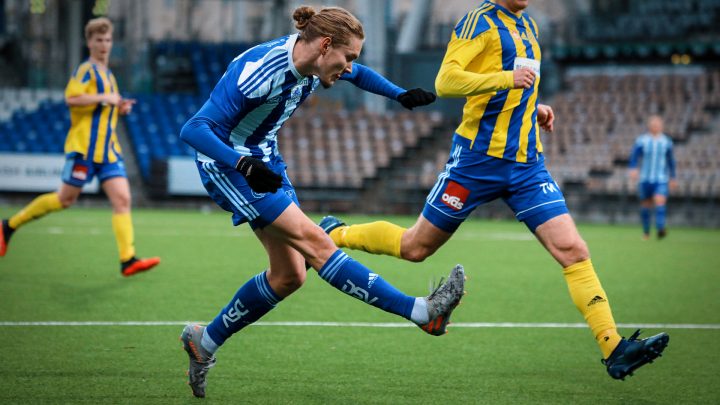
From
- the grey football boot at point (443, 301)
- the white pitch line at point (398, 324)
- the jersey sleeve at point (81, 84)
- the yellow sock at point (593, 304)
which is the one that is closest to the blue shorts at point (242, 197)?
the grey football boot at point (443, 301)

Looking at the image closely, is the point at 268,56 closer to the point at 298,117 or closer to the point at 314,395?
the point at 314,395

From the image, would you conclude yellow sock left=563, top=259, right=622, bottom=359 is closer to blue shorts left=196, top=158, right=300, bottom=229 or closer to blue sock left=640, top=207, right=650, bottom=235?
blue shorts left=196, top=158, right=300, bottom=229

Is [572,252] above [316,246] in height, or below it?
below

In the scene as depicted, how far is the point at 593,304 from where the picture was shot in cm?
529

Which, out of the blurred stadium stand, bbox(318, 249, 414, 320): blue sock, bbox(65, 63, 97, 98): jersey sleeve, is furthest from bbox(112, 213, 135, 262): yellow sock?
the blurred stadium stand

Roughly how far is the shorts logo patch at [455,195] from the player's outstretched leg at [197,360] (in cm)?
166

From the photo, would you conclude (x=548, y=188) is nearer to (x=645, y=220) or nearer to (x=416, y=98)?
(x=416, y=98)

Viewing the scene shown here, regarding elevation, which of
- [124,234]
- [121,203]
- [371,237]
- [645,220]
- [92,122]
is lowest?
[645,220]

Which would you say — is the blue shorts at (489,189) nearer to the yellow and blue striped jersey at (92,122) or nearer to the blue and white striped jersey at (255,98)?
the blue and white striped jersey at (255,98)

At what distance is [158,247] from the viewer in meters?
13.8

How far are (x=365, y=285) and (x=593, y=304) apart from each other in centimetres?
145

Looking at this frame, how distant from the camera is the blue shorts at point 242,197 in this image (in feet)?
15.5

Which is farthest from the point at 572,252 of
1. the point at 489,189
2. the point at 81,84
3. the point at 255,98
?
the point at 81,84

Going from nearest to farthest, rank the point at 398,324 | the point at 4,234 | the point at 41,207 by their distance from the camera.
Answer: the point at 398,324 < the point at 41,207 < the point at 4,234
